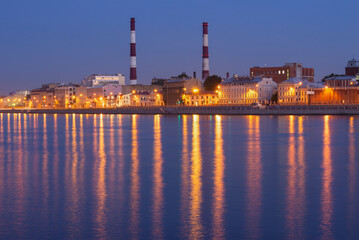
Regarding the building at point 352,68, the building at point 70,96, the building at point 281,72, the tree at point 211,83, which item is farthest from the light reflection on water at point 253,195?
the building at point 70,96

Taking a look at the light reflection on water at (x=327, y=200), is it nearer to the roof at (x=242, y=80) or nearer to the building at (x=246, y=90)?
the building at (x=246, y=90)

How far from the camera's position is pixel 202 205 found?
9578 millimetres

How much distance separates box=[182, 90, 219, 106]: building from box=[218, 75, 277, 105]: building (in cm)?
153

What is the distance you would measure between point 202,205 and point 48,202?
276 cm

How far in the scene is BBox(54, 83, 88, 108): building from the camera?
103250mm

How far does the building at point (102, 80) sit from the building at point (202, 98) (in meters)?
26.8

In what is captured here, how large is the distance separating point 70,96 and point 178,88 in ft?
100

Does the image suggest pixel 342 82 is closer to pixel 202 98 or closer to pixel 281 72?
pixel 281 72

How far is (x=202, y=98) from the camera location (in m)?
80.8

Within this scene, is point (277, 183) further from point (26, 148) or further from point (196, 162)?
point (26, 148)

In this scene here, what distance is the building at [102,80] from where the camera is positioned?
105 meters

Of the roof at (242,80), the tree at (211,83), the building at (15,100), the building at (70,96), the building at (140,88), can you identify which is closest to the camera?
the roof at (242,80)

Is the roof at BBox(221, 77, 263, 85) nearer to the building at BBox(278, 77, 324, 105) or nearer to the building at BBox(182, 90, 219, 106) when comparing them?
the building at BBox(182, 90, 219, 106)

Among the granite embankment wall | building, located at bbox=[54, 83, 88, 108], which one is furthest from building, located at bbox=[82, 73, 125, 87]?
the granite embankment wall
